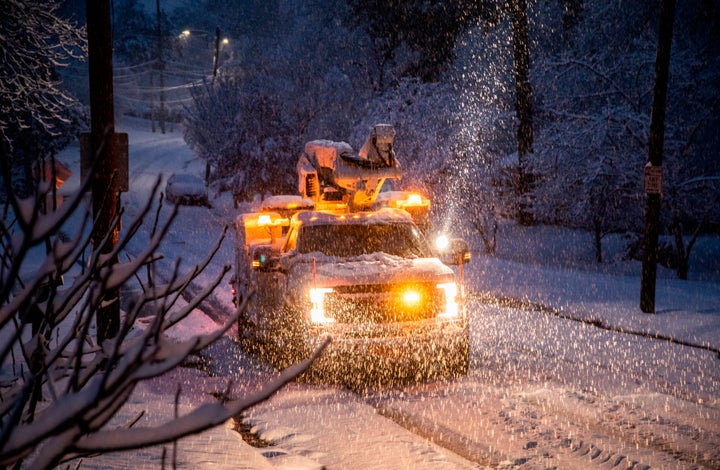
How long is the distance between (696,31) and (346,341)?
59.3 feet

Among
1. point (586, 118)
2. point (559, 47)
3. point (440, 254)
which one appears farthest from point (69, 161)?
point (440, 254)

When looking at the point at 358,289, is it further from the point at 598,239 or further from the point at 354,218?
the point at 598,239

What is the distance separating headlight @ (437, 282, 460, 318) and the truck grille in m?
0.38

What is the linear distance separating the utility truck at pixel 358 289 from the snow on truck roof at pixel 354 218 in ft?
0.05

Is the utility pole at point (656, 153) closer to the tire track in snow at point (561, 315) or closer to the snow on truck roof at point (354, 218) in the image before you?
the tire track in snow at point (561, 315)

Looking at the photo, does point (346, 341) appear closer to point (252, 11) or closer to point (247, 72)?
point (247, 72)

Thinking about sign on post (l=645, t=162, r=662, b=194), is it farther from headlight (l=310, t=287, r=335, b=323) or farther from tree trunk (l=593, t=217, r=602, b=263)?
tree trunk (l=593, t=217, r=602, b=263)

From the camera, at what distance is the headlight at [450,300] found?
8.76 meters

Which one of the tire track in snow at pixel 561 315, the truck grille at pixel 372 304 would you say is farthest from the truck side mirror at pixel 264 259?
the tire track in snow at pixel 561 315

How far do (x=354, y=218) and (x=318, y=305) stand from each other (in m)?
1.94

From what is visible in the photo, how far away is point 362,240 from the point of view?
988cm

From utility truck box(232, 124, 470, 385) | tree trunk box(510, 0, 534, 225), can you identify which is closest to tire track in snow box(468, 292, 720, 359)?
utility truck box(232, 124, 470, 385)

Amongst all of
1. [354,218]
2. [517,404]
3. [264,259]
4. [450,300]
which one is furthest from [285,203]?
[517,404]

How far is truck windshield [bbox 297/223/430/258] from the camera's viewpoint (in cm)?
973
